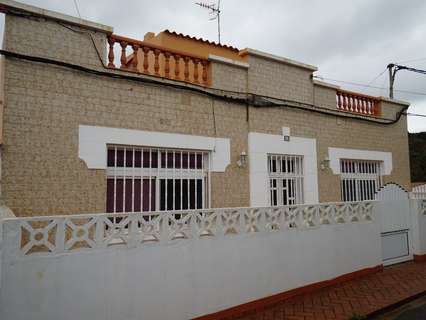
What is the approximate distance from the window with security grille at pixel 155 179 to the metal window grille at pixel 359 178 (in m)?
4.26

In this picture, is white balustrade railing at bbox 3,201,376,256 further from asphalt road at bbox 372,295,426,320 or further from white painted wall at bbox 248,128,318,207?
asphalt road at bbox 372,295,426,320

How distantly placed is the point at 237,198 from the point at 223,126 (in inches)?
58.2

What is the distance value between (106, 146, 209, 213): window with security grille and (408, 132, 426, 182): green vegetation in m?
26.5

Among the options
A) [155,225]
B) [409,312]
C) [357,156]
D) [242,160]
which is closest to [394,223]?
[357,156]

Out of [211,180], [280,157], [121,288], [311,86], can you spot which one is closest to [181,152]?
[211,180]

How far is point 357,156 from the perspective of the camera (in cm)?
896

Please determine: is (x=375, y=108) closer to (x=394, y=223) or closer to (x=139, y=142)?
(x=394, y=223)

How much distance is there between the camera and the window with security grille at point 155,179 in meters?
5.55

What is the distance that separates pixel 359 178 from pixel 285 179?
2.90 meters

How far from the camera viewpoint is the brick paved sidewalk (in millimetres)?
Answer: 4691

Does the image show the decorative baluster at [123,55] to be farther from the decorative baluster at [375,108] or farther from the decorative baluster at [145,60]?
the decorative baluster at [375,108]

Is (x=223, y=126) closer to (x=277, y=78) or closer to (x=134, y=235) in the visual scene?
(x=277, y=78)

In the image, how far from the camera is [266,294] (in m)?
4.98

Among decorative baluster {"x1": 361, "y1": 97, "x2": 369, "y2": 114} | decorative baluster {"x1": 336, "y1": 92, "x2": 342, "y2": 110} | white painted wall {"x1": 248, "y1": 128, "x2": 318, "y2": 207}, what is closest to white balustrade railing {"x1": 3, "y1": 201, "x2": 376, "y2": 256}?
white painted wall {"x1": 248, "y1": 128, "x2": 318, "y2": 207}
